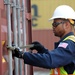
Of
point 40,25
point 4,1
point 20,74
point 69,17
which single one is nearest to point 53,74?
point 20,74

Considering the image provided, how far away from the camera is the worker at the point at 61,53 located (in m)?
2.80

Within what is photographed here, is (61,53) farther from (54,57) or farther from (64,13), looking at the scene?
(64,13)

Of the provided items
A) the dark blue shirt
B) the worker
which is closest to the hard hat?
the worker

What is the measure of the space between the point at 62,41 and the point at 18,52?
46 cm

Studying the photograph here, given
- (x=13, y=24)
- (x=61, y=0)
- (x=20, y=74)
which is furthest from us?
(x=61, y=0)

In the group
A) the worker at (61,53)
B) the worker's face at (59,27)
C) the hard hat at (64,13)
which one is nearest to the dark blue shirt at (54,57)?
the worker at (61,53)

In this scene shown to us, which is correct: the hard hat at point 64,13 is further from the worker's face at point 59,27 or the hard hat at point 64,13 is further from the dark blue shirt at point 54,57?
the dark blue shirt at point 54,57

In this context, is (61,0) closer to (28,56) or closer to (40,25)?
(40,25)

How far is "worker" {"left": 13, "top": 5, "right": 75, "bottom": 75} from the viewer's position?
2801 millimetres

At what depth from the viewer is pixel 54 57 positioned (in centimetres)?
281

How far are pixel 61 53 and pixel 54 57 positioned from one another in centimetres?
8

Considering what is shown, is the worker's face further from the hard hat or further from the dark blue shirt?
the dark blue shirt

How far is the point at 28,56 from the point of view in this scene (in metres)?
2.80

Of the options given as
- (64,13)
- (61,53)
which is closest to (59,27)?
(64,13)
